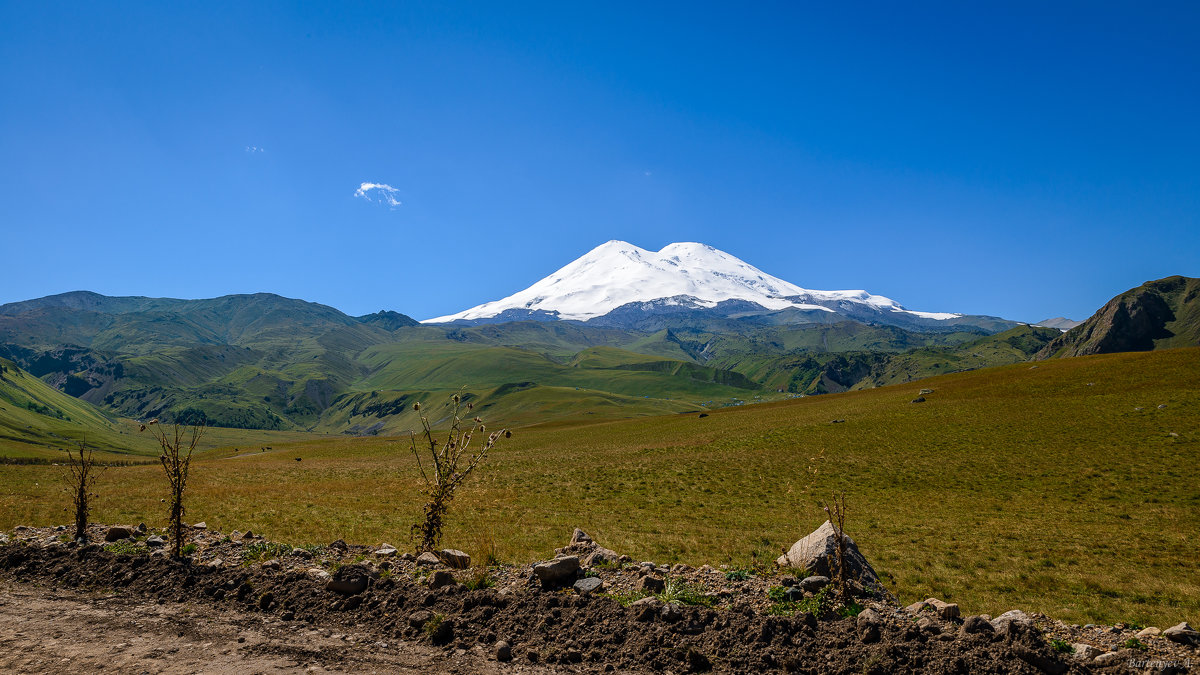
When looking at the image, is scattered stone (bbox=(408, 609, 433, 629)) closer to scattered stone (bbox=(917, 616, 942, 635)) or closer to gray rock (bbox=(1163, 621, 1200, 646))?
scattered stone (bbox=(917, 616, 942, 635))

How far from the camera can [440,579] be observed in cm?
995

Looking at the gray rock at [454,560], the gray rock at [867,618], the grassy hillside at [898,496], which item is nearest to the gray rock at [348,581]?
the gray rock at [454,560]

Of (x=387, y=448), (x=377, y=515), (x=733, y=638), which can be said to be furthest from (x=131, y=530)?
(x=387, y=448)

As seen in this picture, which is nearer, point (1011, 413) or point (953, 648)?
point (953, 648)

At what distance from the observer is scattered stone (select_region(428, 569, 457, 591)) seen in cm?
994

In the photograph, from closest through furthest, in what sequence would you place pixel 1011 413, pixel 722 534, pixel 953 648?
pixel 953 648, pixel 722 534, pixel 1011 413

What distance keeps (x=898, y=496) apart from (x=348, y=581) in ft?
84.4

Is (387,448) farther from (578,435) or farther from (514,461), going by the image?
(514,461)

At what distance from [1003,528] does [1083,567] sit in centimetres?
497

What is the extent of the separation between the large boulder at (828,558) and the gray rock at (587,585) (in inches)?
156

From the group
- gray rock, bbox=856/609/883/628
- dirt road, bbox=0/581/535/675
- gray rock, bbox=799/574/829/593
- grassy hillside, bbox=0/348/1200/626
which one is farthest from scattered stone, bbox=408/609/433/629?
gray rock, bbox=856/609/883/628

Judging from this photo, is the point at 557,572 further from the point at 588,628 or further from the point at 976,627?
the point at 976,627

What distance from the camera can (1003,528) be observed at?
788 inches

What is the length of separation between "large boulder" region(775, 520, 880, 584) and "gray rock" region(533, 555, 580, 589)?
4400mm
